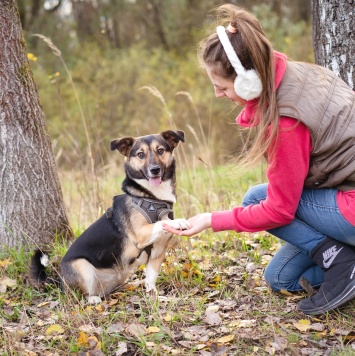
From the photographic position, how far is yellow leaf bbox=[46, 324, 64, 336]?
318cm

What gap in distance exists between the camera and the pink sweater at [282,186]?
2.80 m

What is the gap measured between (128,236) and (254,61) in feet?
5.72

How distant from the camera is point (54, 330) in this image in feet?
10.4

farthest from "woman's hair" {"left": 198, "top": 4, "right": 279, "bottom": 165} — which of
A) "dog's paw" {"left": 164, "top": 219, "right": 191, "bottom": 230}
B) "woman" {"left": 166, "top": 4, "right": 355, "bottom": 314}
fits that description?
"dog's paw" {"left": 164, "top": 219, "right": 191, "bottom": 230}

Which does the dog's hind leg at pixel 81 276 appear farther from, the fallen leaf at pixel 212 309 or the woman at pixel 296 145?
the woman at pixel 296 145

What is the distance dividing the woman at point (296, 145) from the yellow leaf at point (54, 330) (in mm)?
983

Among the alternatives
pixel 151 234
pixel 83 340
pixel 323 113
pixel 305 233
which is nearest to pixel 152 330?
pixel 83 340

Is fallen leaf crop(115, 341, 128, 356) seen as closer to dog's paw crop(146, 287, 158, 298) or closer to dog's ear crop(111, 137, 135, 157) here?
dog's paw crop(146, 287, 158, 298)

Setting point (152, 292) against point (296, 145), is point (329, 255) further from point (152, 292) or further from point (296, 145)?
point (152, 292)

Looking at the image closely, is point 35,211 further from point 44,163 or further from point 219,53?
point 219,53

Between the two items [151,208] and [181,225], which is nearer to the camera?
[181,225]

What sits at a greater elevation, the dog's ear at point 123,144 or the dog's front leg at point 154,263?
the dog's ear at point 123,144

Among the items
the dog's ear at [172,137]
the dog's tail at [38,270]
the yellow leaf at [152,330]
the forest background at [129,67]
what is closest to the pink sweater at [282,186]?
the yellow leaf at [152,330]

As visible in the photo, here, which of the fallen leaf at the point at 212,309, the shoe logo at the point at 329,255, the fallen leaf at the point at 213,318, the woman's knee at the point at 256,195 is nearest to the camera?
the shoe logo at the point at 329,255
